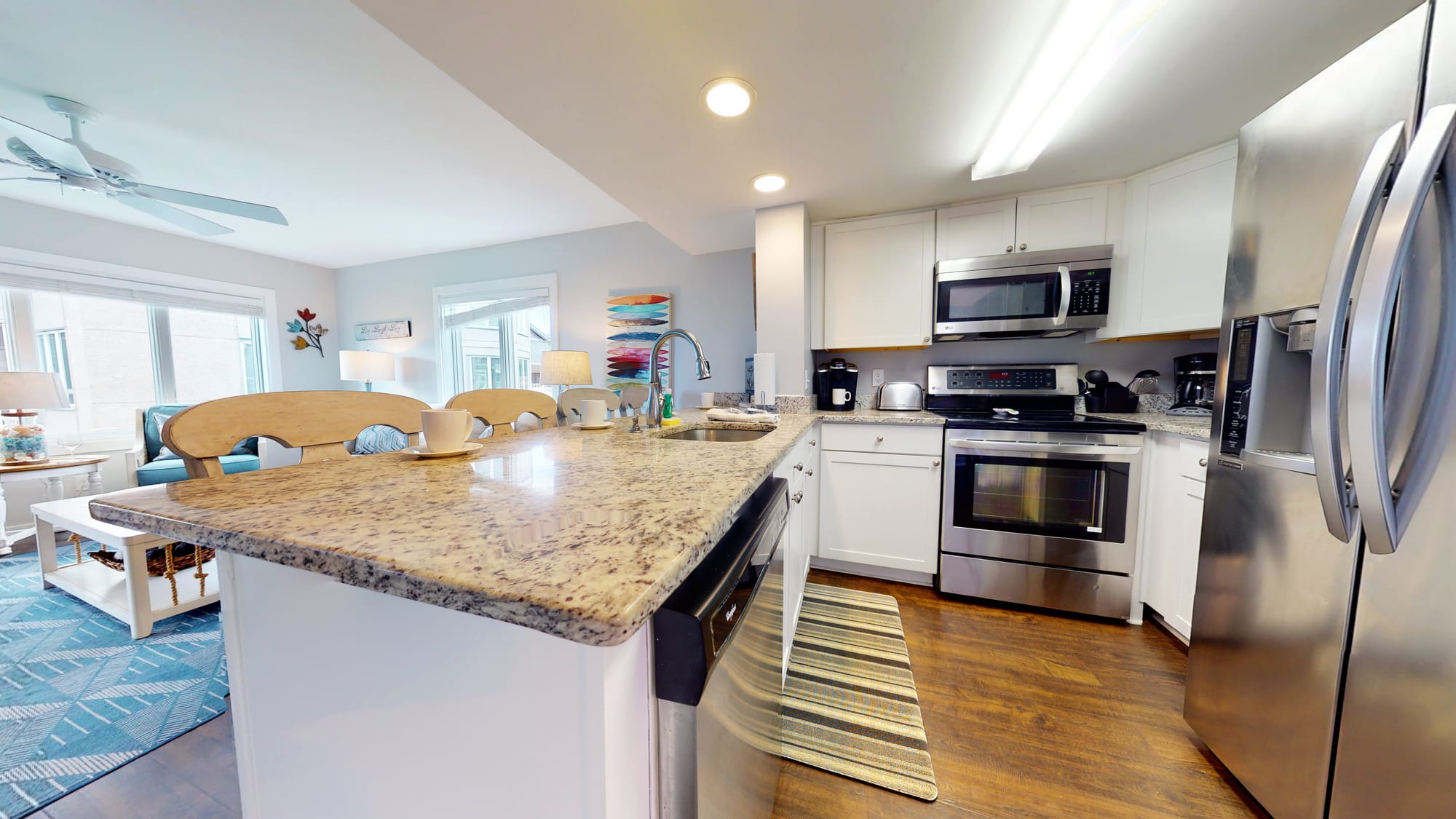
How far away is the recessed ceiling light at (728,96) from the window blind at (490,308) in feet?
8.44

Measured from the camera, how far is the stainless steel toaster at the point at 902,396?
246 centimetres

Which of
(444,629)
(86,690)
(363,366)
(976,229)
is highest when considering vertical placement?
(976,229)

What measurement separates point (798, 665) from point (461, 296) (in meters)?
4.10

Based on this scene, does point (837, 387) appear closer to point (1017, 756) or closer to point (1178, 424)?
point (1178, 424)

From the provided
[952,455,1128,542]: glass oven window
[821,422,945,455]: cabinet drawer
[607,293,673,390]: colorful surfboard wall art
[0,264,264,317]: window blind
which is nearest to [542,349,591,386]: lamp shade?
[607,293,673,390]: colorful surfboard wall art

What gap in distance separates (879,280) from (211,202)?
3622 mm

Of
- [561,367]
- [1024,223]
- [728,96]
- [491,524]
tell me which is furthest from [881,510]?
[561,367]

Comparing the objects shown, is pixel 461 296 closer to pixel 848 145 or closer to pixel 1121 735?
pixel 848 145

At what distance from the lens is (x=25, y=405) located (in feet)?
8.55

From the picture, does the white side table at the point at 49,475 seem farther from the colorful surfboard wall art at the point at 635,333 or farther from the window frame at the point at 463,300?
the colorful surfboard wall art at the point at 635,333

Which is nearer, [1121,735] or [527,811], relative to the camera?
[527,811]

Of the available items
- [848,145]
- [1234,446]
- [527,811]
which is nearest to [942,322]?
[848,145]

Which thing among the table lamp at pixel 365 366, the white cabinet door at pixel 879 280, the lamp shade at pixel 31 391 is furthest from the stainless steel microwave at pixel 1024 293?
the lamp shade at pixel 31 391

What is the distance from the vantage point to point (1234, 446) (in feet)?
3.34
